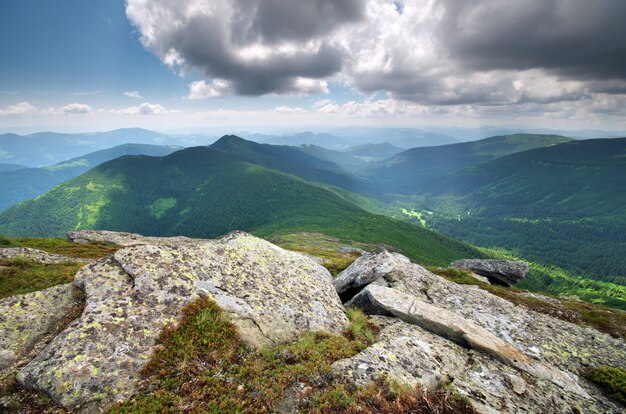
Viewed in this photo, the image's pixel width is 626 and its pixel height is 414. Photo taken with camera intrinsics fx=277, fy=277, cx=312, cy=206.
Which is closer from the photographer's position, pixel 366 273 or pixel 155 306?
pixel 155 306

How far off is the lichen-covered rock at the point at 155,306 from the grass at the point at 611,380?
46.6ft

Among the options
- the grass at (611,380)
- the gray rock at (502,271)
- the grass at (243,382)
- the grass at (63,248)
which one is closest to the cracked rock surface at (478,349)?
the grass at (611,380)

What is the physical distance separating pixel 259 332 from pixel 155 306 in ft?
15.2

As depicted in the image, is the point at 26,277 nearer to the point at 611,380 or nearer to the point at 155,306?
the point at 155,306

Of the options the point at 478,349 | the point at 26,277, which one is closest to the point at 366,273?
the point at 478,349

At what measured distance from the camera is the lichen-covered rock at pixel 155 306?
8.98m

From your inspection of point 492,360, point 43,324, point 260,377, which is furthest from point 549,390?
point 43,324

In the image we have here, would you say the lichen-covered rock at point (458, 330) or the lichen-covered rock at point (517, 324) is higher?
the lichen-covered rock at point (458, 330)

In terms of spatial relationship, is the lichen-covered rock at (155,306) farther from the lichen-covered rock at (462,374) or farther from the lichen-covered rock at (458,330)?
the lichen-covered rock at (462,374)

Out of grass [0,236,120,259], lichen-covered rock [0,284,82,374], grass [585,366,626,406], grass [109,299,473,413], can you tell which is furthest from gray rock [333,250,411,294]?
grass [0,236,120,259]

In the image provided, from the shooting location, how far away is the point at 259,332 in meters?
12.8

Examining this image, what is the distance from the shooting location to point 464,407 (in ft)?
32.3

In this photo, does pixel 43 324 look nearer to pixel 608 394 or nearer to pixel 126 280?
pixel 126 280

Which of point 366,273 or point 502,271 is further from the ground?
point 366,273
